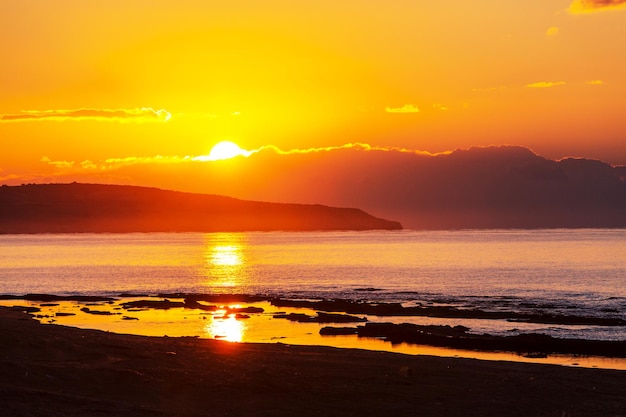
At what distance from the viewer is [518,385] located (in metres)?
30.0

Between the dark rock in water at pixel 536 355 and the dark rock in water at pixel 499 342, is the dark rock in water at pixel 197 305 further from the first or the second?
the dark rock in water at pixel 536 355

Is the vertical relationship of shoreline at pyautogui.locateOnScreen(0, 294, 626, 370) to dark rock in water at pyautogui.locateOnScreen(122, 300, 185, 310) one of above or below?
below

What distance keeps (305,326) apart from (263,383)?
98.8 feet

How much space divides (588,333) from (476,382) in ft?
88.0

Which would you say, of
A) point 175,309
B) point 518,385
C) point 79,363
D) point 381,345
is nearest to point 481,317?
point 381,345

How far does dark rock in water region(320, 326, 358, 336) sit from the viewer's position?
53.8 m

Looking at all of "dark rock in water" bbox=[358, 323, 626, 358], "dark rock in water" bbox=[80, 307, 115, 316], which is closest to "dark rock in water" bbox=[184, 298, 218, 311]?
"dark rock in water" bbox=[80, 307, 115, 316]

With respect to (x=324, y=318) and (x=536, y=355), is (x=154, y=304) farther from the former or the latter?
(x=536, y=355)

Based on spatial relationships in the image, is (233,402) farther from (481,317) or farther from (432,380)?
(481,317)

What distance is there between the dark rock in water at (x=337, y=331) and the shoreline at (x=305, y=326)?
0.07 metres

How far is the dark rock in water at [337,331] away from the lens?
176 feet

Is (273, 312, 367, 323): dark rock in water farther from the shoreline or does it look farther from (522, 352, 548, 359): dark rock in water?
(522, 352, 548, 359): dark rock in water

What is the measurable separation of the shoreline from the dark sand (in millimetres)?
10545

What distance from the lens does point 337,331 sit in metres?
54.4
